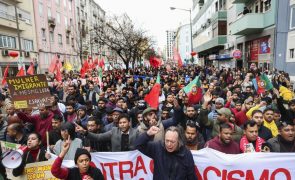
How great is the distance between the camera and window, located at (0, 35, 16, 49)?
25.2 m

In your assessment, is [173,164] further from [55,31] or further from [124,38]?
[55,31]

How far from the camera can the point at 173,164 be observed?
9.95 feet

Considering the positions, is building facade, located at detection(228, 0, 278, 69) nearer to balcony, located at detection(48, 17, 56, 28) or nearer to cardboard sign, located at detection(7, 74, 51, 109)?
cardboard sign, located at detection(7, 74, 51, 109)

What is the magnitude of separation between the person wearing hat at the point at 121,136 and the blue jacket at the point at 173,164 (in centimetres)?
111

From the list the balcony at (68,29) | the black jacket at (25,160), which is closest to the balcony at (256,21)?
the black jacket at (25,160)

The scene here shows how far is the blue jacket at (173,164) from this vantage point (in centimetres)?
302

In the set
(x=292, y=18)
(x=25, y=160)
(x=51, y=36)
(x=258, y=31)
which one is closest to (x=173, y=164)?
(x=25, y=160)

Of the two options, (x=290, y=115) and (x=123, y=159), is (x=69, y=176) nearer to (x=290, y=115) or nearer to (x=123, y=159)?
(x=123, y=159)

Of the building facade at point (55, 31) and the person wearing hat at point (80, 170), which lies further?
the building facade at point (55, 31)

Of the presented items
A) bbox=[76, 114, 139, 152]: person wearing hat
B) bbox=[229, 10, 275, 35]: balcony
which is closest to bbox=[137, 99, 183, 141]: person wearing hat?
bbox=[76, 114, 139, 152]: person wearing hat

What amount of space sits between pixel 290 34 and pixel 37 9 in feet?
90.6

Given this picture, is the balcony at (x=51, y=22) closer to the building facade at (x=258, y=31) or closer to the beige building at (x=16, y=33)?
the beige building at (x=16, y=33)

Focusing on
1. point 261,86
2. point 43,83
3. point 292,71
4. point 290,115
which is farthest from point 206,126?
point 292,71

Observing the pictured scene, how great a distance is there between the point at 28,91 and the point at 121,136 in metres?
2.37
